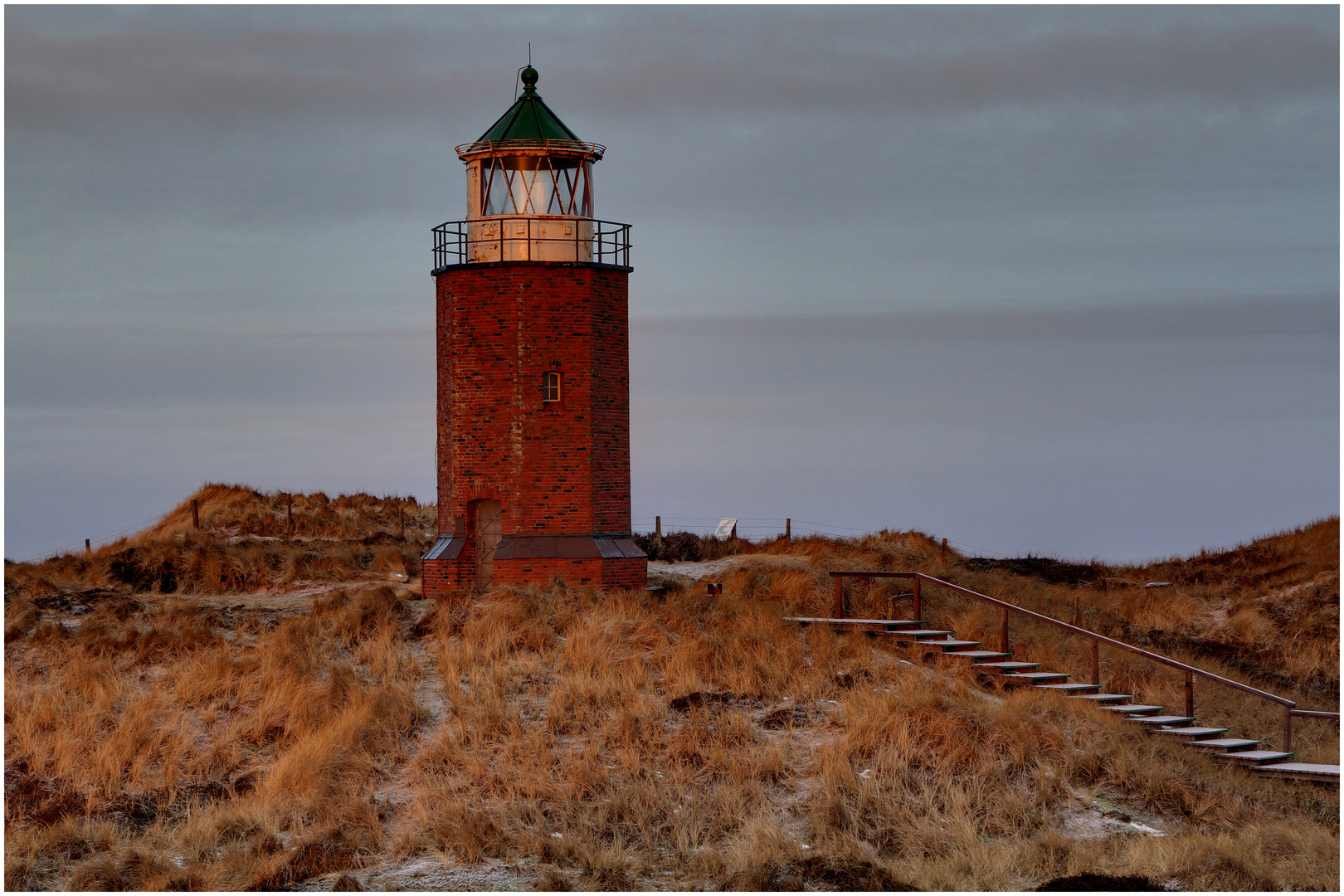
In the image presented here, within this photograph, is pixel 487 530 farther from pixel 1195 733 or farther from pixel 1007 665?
pixel 1195 733

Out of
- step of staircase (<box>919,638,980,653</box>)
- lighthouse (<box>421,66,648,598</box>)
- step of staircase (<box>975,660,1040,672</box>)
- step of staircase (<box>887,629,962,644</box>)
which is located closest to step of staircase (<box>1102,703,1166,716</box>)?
step of staircase (<box>975,660,1040,672</box>)

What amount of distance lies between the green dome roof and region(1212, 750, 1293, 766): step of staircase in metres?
15.5

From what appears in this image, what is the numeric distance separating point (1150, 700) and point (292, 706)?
42.0 ft

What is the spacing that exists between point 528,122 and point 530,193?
137 centimetres

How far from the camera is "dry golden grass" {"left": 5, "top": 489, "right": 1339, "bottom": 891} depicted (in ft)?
49.9

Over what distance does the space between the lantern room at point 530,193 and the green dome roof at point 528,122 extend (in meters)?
0.02

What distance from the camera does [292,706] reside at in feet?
64.0

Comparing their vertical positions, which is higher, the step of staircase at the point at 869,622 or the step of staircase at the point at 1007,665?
the step of staircase at the point at 869,622

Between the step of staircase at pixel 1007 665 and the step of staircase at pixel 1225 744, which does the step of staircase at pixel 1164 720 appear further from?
the step of staircase at pixel 1007 665

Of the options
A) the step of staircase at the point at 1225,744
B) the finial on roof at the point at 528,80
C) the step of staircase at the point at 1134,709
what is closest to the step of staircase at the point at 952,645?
the step of staircase at the point at 1134,709

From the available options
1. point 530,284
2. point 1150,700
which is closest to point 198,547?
point 530,284

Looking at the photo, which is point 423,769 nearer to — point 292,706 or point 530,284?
point 292,706

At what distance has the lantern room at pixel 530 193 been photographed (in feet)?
86.9

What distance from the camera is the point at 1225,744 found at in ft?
64.6
